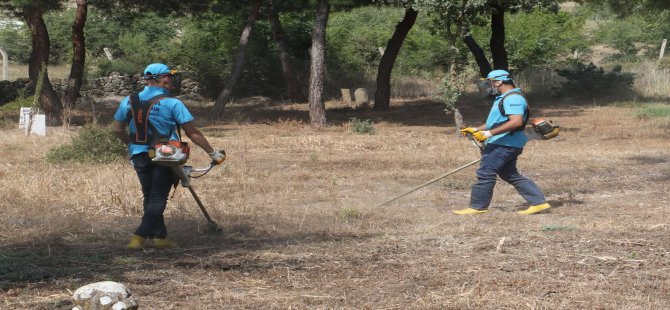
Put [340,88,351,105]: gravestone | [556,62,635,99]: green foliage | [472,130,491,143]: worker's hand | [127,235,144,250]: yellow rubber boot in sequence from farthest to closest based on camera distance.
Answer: [340,88,351,105]: gravestone
[556,62,635,99]: green foliage
[472,130,491,143]: worker's hand
[127,235,144,250]: yellow rubber boot

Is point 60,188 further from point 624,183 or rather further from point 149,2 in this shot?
point 149,2

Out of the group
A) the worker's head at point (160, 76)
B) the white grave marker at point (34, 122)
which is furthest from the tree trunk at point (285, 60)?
the worker's head at point (160, 76)

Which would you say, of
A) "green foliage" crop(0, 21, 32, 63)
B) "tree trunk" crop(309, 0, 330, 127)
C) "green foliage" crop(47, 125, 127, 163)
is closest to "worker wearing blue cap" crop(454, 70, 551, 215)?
"green foliage" crop(47, 125, 127, 163)

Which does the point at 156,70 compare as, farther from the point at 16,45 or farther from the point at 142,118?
the point at 16,45

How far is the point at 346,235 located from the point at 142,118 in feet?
6.74

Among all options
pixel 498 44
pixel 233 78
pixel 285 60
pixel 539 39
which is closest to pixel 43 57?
pixel 233 78

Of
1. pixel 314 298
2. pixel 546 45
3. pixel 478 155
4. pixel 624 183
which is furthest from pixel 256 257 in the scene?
pixel 546 45

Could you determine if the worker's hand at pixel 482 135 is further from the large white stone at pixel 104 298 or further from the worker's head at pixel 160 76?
the large white stone at pixel 104 298

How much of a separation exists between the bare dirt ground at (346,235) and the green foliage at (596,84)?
43.0 ft

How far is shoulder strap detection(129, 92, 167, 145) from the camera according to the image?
7.40 m

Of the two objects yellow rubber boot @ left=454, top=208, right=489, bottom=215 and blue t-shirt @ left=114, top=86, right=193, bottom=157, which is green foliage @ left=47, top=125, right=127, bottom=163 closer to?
blue t-shirt @ left=114, top=86, right=193, bottom=157

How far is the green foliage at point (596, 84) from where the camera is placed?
2762cm

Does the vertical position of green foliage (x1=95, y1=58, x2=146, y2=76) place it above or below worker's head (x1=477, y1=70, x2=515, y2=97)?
below

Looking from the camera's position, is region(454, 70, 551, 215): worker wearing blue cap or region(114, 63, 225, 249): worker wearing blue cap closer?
region(114, 63, 225, 249): worker wearing blue cap
